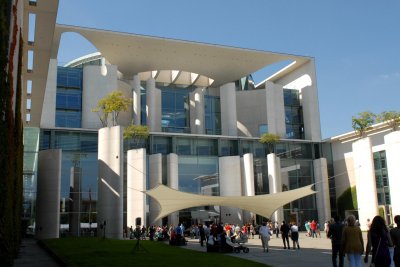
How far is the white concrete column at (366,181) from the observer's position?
3425 centimetres

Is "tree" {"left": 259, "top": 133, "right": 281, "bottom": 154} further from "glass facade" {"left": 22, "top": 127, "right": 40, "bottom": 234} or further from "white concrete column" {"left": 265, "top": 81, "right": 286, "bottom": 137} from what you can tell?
"glass facade" {"left": 22, "top": 127, "right": 40, "bottom": 234}

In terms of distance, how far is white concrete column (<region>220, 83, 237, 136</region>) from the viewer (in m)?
46.4

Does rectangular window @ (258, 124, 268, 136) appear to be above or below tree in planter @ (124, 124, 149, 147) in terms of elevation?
above

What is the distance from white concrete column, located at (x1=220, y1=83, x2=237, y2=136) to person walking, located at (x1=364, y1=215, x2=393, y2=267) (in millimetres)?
38632

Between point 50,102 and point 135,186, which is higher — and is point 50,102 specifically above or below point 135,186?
above

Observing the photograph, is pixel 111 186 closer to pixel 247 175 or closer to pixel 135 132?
pixel 135 132

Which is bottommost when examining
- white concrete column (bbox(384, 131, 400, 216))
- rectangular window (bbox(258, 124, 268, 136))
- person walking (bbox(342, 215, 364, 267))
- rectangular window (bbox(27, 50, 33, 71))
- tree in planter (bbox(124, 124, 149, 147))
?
person walking (bbox(342, 215, 364, 267))

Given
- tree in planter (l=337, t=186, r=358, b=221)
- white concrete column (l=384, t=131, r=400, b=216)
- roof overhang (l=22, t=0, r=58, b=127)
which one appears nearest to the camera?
roof overhang (l=22, t=0, r=58, b=127)

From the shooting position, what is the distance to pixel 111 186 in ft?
99.0

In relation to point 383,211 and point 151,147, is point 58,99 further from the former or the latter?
point 383,211

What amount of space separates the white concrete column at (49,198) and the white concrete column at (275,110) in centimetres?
2348

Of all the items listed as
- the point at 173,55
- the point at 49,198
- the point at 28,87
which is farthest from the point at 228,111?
the point at 28,87

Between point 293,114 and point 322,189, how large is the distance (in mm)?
9385

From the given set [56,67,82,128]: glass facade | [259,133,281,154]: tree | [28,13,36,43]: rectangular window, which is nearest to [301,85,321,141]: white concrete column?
[259,133,281,154]: tree
